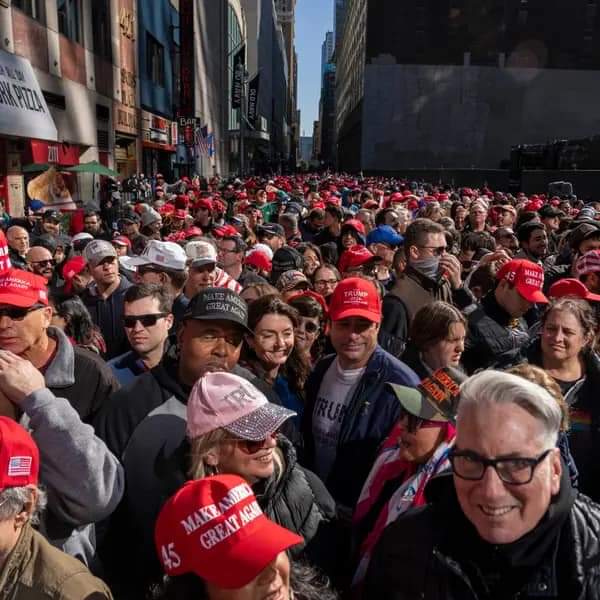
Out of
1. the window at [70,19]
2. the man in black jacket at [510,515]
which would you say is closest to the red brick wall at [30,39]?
the window at [70,19]

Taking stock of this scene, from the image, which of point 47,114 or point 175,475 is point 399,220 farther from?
point 47,114

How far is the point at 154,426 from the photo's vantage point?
2842 millimetres

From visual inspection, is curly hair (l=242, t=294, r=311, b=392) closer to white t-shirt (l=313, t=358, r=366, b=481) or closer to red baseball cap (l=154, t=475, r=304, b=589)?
white t-shirt (l=313, t=358, r=366, b=481)

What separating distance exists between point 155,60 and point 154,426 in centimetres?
3783

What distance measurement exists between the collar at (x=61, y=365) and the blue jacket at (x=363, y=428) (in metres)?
1.33

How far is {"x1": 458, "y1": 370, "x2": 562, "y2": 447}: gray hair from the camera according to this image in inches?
80.4

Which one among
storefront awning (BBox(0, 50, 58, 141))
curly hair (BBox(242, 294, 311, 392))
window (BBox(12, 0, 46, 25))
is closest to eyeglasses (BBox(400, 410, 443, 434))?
curly hair (BBox(242, 294, 311, 392))

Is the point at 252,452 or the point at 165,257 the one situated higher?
the point at 165,257

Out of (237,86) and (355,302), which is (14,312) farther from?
(237,86)

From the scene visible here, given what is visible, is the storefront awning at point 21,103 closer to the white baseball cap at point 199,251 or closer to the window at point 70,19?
the window at point 70,19

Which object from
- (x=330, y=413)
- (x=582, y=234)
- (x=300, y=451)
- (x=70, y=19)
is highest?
(x=70, y=19)

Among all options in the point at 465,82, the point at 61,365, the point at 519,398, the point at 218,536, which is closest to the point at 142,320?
the point at 61,365

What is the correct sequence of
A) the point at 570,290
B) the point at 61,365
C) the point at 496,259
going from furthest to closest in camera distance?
the point at 496,259 → the point at 570,290 → the point at 61,365

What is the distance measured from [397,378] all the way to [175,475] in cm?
158
